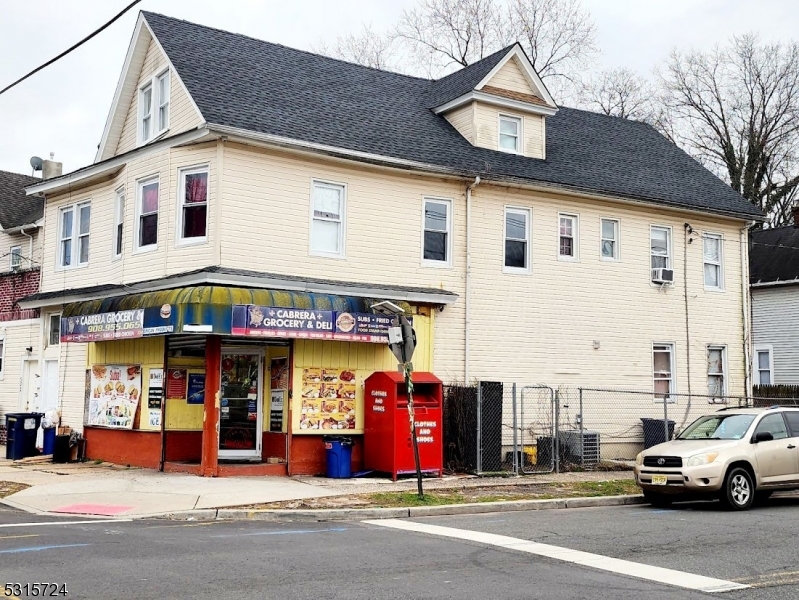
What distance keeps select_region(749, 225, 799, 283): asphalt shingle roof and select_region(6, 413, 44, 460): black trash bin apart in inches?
1036

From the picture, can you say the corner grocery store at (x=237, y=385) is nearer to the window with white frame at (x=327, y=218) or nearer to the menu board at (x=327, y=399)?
the menu board at (x=327, y=399)

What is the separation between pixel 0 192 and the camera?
30500 millimetres

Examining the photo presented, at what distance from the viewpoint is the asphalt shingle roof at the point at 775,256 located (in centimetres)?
3391

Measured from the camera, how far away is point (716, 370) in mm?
24531

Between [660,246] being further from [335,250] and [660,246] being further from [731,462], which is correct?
[731,462]

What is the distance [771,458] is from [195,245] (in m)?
11.0

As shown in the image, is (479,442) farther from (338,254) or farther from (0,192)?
(0,192)

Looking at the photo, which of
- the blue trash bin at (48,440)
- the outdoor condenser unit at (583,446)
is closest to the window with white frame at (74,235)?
the blue trash bin at (48,440)

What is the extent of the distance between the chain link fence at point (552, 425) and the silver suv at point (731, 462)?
3958mm

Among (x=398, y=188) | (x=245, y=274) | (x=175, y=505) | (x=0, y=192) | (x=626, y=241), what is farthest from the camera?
(x=0, y=192)

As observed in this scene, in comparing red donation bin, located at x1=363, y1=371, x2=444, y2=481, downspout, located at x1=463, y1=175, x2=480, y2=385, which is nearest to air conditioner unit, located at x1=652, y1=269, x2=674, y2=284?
downspout, located at x1=463, y1=175, x2=480, y2=385

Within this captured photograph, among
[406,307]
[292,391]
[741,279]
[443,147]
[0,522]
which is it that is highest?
[443,147]

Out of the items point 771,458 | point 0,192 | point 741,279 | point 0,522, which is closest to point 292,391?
point 0,522

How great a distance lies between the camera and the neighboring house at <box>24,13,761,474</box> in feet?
57.5
